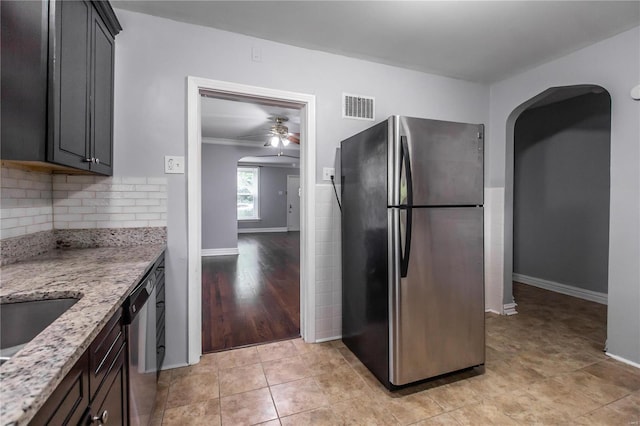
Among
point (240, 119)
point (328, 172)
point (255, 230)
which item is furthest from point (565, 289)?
point (255, 230)

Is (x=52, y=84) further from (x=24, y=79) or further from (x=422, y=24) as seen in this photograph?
(x=422, y=24)

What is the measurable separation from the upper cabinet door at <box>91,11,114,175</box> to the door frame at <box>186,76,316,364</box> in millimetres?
471

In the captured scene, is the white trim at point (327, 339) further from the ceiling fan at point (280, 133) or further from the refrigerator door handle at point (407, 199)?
the ceiling fan at point (280, 133)

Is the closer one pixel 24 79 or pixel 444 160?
pixel 24 79

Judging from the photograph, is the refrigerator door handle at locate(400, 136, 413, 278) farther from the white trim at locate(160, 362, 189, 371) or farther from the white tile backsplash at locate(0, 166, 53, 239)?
the white tile backsplash at locate(0, 166, 53, 239)

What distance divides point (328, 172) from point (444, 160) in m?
0.99

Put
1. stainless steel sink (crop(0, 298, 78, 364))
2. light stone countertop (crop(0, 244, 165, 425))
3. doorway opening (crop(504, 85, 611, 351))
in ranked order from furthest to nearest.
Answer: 1. doorway opening (crop(504, 85, 611, 351))
2. stainless steel sink (crop(0, 298, 78, 364))
3. light stone countertop (crop(0, 244, 165, 425))

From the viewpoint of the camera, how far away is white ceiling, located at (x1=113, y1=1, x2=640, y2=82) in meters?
1.96

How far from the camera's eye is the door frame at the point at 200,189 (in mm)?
2176

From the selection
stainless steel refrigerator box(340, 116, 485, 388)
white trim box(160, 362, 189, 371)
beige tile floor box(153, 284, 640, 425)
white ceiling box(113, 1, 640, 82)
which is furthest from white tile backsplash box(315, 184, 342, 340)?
white ceiling box(113, 1, 640, 82)

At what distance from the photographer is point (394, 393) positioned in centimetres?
187

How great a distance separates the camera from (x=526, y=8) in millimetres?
1979

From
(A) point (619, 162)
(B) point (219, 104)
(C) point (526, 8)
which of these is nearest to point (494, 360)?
(A) point (619, 162)

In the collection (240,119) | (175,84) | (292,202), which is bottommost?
(292,202)
